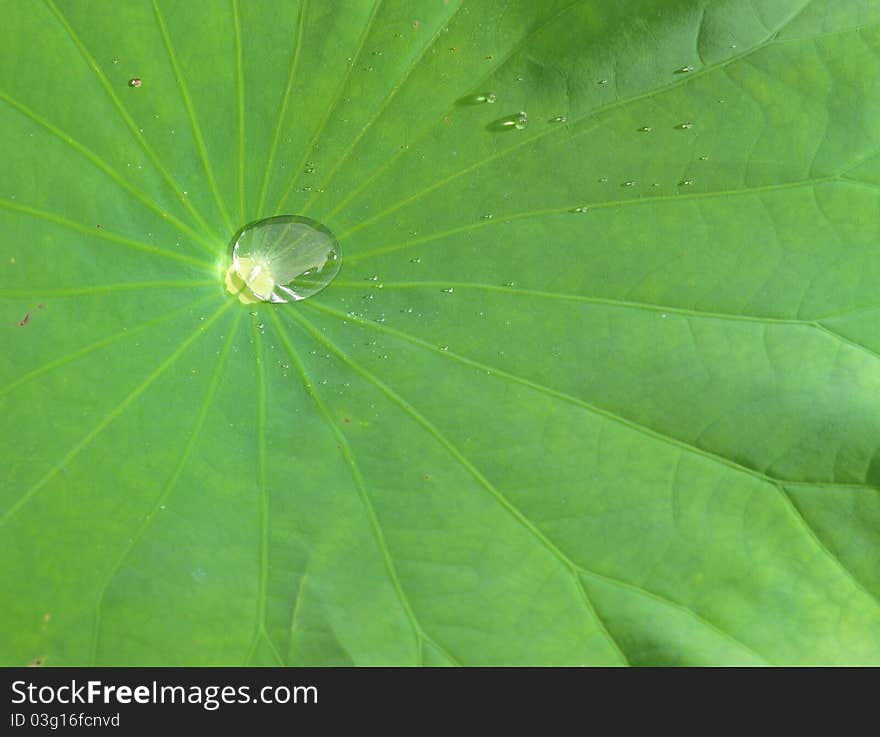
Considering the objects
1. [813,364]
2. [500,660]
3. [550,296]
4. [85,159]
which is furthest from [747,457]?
[85,159]

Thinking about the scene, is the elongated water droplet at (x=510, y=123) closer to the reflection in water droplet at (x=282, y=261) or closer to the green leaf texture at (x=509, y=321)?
the green leaf texture at (x=509, y=321)

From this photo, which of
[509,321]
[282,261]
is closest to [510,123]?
[509,321]

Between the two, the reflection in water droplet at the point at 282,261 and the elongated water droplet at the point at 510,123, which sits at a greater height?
the elongated water droplet at the point at 510,123

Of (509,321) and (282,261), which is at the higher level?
(282,261)

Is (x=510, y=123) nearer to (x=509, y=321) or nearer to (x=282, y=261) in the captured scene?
(x=509, y=321)

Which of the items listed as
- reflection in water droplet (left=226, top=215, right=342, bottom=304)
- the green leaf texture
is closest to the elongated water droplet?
the green leaf texture

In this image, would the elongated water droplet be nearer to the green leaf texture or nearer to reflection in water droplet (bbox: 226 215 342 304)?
the green leaf texture

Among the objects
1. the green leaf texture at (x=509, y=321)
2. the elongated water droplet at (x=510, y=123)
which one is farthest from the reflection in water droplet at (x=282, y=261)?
the elongated water droplet at (x=510, y=123)
